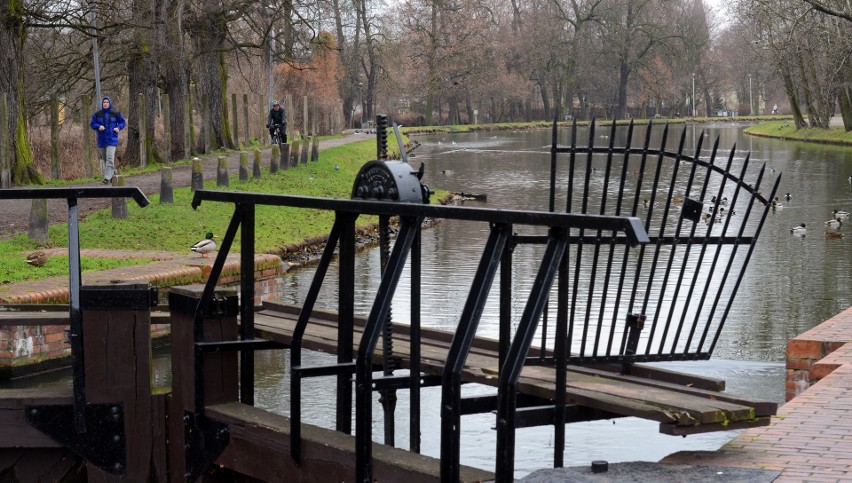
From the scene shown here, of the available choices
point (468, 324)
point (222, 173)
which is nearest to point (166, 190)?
point (222, 173)

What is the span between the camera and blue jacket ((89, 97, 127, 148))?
76.3 feet

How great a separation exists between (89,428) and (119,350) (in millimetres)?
411

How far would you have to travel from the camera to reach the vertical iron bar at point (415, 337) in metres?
4.83

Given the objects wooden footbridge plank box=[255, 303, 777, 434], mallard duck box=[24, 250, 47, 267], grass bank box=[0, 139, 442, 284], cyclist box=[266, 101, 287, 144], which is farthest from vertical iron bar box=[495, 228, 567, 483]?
cyclist box=[266, 101, 287, 144]

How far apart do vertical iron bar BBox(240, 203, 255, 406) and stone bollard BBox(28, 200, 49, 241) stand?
1025 centimetres

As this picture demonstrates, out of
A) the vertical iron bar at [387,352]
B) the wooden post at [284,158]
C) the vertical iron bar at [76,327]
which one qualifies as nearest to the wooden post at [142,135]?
the wooden post at [284,158]

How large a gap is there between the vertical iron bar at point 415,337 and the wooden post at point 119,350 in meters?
1.41

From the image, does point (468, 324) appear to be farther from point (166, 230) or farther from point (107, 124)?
point (107, 124)

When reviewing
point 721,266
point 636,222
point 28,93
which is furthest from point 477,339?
point 28,93

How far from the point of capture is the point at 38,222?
15.4 m

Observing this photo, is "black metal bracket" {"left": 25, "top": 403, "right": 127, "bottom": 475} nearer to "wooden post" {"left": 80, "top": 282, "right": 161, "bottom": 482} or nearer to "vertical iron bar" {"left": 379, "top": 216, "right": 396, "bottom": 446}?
"wooden post" {"left": 80, "top": 282, "right": 161, "bottom": 482}

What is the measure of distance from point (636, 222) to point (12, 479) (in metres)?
3.62

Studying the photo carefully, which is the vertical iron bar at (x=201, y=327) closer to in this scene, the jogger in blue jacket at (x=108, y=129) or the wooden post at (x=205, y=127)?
the jogger in blue jacket at (x=108, y=129)

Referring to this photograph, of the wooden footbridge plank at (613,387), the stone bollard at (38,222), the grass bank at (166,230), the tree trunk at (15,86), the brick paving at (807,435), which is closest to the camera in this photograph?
the wooden footbridge plank at (613,387)
